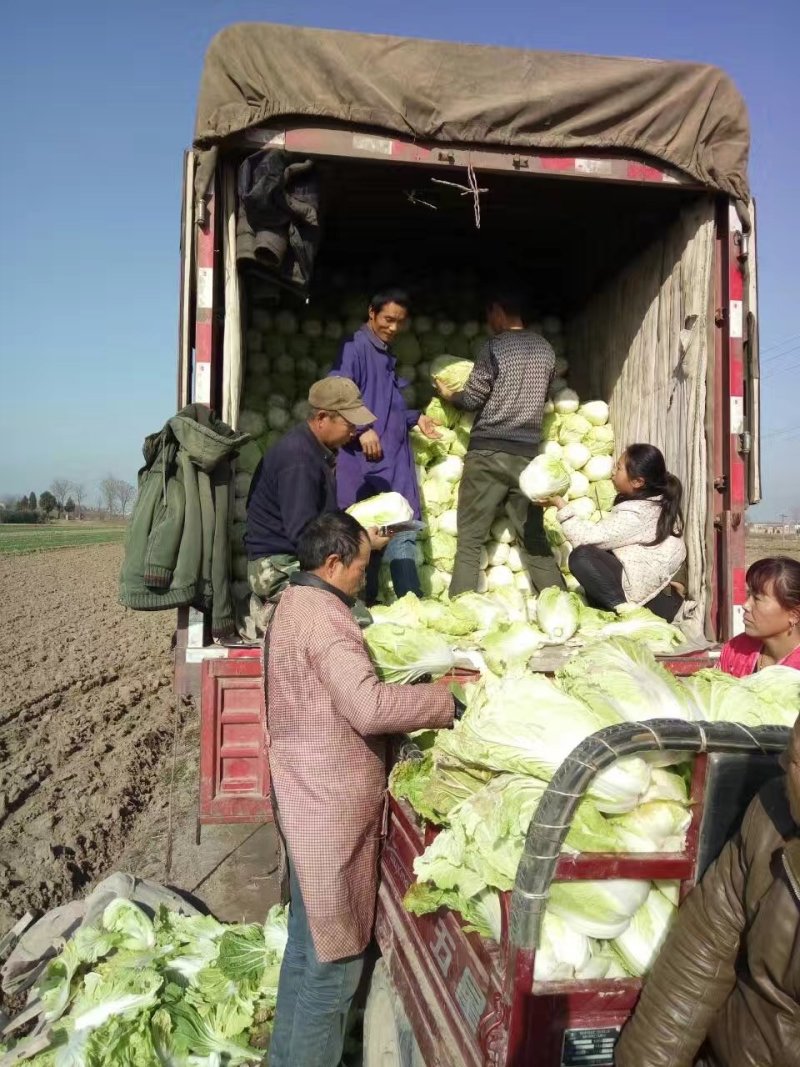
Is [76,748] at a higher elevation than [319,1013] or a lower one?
lower

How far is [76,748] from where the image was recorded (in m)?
7.98

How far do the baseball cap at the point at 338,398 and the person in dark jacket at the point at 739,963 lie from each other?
10.1ft

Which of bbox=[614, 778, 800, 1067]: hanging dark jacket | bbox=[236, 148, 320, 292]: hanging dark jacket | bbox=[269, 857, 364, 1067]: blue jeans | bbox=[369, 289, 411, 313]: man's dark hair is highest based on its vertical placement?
bbox=[236, 148, 320, 292]: hanging dark jacket

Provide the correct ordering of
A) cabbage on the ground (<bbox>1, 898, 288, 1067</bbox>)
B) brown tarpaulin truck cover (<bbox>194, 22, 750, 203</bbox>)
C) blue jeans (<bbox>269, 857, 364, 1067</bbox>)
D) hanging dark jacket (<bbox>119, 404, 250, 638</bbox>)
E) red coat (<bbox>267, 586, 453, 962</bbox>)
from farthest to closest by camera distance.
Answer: brown tarpaulin truck cover (<bbox>194, 22, 750, 203</bbox>) < hanging dark jacket (<bbox>119, 404, 250, 638</bbox>) < cabbage on the ground (<bbox>1, 898, 288, 1067</bbox>) < blue jeans (<bbox>269, 857, 364, 1067</bbox>) < red coat (<bbox>267, 586, 453, 962</bbox>)

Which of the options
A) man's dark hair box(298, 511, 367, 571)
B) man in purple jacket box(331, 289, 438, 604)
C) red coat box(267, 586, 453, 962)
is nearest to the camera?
red coat box(267, 586, 453, 962)

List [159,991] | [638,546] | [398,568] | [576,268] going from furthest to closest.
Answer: [576,268] < [398,568] < [638,546] < [159,991]

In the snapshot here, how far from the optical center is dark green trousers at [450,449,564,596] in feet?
17.8

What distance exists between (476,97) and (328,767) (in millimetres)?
3436

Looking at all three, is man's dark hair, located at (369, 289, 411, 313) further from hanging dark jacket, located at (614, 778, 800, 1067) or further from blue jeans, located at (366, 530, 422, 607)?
hanging dark jacket, located at (614, 778, 800, 1067)

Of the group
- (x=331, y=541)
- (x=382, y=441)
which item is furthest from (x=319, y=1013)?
(x=382, y=441)

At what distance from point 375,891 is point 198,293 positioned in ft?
10.1

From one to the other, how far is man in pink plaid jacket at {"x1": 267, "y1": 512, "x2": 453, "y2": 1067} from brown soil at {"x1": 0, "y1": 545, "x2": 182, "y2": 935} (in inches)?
86.7

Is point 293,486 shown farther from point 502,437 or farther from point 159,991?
point 159,991

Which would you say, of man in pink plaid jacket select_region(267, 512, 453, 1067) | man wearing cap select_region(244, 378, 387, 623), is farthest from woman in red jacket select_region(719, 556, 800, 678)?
man wearing cap select_region(244, 378, 387, 623)
